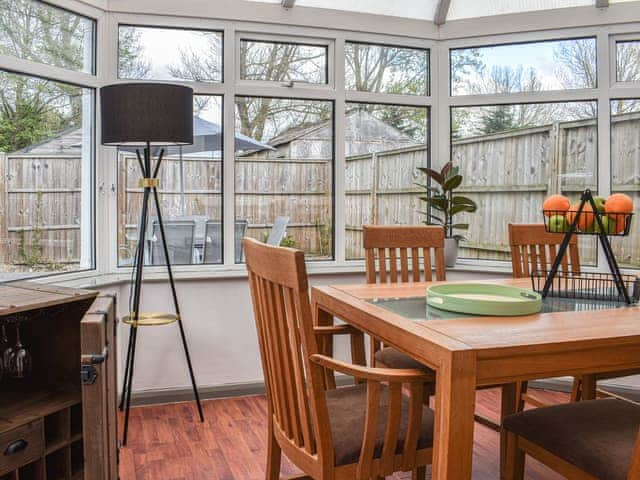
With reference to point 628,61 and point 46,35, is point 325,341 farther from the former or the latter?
point 628,61

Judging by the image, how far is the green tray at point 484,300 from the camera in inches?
73.5

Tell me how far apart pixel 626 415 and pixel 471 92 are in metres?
2.61

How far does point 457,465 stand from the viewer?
1.46 metres

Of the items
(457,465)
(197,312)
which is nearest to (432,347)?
(457,465)

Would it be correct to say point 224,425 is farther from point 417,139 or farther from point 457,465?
point 417,139

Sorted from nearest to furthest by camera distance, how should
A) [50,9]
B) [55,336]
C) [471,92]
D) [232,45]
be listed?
1. [55,336]
2. [50,9]
3. [232,45]
4. [471,92]

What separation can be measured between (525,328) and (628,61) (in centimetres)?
270

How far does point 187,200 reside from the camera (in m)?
3.59

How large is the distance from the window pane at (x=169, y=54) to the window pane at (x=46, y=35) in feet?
0.63

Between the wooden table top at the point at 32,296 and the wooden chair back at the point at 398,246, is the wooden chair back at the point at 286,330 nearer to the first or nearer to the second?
the wooden table top at the point at 32,296

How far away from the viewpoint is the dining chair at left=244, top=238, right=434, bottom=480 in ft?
5.15

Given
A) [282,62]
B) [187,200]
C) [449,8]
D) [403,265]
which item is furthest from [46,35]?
[449,8]

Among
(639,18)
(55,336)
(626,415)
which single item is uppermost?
(639,18)

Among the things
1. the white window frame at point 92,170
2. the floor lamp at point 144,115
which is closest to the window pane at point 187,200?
the white window frame at point 92,170
